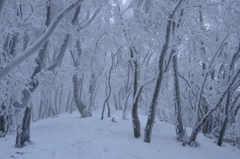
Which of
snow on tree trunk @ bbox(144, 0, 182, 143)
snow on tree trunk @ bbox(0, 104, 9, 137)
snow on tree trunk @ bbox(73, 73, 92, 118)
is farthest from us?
snow on tree trunk @ bbox(73, 73, 92, 118)

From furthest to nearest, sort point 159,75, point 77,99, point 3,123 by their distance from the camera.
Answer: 1. point 77,99
2. point 3,123
3. point 159,75

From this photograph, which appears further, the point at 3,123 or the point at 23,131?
the point at 3,123

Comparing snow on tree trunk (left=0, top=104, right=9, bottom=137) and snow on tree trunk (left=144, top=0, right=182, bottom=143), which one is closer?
snow on tree trunk (left=144, top=0, right=182, bottom=143)

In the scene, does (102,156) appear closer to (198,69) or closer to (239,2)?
(239,2)

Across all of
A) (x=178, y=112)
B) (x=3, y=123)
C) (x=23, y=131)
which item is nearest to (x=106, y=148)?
(x=23, y=131)

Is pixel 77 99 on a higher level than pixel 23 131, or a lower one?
higher

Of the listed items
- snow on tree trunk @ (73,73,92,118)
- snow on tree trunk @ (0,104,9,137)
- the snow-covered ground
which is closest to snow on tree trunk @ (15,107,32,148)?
the snow-covered ground

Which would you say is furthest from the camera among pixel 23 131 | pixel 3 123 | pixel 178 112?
pixel 3 123

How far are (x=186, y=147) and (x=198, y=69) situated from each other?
19.2ft

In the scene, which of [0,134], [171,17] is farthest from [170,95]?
[0,134]

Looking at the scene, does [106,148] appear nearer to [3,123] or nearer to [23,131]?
[23,131]

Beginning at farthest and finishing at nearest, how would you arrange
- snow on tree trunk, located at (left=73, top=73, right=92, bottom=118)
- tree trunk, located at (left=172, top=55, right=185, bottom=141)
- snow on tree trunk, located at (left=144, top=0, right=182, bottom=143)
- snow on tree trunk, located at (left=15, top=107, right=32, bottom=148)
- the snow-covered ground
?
snow on tree trunk, located at (left=73, top=73, right=92, bottom=118) < tree trunk, located at (left=172, top=55, right=185, bottom=141) < snow on tree trunk, located at (left=15, top=107, right=32, bottom=148) < snow on tree trunk, located at (left=144, top=0, right=182, bottom=143) < the snow-covered ground

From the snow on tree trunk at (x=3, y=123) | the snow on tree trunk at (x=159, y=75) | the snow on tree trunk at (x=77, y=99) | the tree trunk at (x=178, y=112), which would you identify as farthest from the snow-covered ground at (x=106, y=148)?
the snow on tree trunk at (x=77, y=99)

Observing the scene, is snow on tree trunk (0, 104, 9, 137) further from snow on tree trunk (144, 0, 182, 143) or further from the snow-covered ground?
snow on tree trunk (144, 0, 182, 143)
